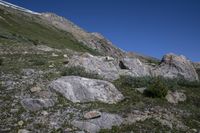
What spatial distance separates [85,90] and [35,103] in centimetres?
322

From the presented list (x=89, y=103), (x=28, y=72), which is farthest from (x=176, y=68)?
(x=89, y=103)

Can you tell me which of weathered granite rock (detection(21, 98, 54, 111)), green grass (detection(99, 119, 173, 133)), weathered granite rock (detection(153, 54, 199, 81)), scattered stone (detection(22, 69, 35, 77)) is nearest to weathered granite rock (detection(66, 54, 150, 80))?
weathered granite rock (detection(153, 54, 199, 81))

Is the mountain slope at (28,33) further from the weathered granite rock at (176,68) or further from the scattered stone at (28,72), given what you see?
the scattered stone at (28,72)

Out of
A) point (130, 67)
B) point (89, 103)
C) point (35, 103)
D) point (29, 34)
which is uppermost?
point (29, 34)

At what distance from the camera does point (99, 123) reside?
44.9 feet

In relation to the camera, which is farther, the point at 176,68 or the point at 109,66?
the point at 176,68

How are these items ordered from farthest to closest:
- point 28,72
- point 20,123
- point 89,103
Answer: point 28,72 < point 89,103 < point 20,123

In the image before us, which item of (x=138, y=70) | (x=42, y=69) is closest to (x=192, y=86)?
(x=138, y=70)

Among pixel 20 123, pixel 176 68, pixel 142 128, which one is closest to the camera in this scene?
pixel 20 123

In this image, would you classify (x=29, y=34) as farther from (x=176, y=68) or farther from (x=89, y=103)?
(x=89, y=103)

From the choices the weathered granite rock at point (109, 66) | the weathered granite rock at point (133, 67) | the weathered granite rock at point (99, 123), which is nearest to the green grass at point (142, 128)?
the weathered granite rock at point (99, 123)

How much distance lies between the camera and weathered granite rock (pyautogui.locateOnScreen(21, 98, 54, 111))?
Result: 587 inches

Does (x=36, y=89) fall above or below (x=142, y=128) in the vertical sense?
above

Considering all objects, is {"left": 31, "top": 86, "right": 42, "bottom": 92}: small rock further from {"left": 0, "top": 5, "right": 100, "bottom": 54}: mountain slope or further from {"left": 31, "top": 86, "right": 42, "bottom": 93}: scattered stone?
{"left": 0, "top": 5, "right": 100, "bottom": 54}: mountain slope
